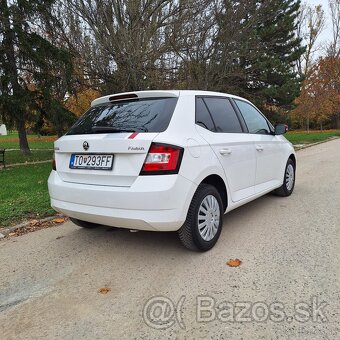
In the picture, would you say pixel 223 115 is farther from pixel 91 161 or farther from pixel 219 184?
pixel 91 161

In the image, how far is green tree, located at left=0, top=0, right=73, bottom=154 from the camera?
1296 cm

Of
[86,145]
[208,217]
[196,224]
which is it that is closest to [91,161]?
[86,145]

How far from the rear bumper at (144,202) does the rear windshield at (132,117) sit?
0.55 meters

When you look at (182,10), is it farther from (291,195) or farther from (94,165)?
(94,165)

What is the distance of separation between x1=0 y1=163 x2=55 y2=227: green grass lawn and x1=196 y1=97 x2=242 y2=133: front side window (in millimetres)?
2928

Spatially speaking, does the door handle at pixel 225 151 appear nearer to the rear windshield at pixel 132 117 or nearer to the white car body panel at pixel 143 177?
the white car body panel at pixel 143 177

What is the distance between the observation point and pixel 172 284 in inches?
118

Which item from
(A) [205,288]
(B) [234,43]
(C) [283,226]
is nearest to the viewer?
(A) [205,288]

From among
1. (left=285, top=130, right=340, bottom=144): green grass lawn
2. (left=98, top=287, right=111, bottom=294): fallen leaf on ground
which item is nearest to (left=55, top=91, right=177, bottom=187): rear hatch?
(left=98, top=287, right=111, bottom=294): fallen leaf on ground

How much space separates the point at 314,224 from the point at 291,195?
1.79 metres

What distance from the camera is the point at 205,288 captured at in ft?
9.52

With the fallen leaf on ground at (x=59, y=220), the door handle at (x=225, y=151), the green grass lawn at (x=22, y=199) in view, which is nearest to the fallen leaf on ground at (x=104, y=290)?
the door handle at (x=225, y=151)

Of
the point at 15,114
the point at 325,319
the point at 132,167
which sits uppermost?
the point at 15,114

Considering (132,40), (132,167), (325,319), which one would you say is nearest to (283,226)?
(325,319)
